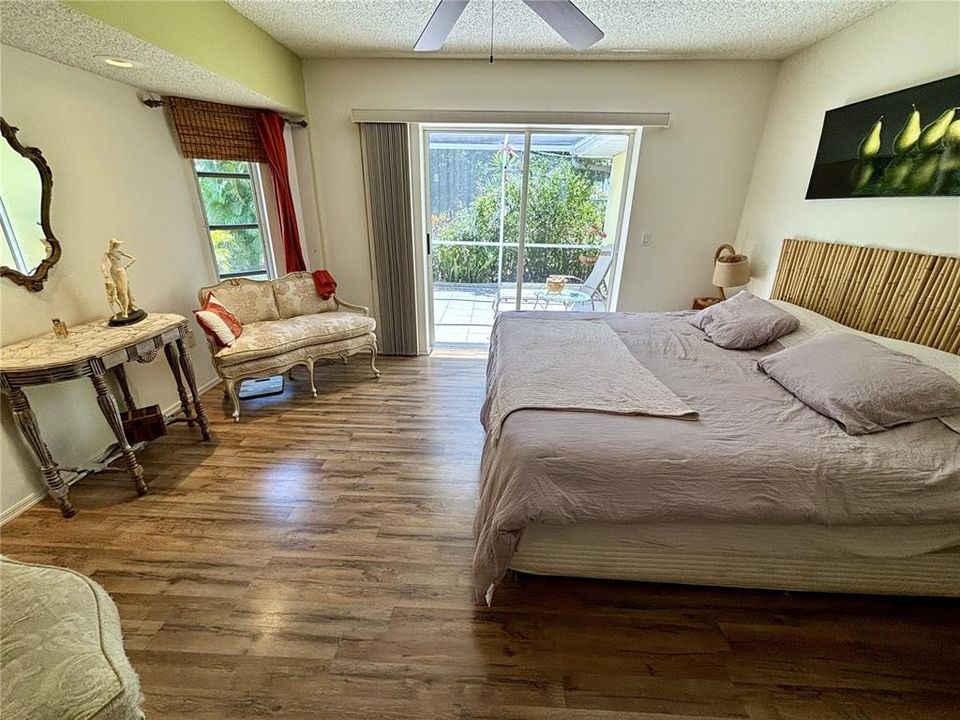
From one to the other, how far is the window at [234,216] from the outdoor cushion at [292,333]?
24.6 inches

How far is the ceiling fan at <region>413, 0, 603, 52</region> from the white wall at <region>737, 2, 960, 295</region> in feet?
5.74

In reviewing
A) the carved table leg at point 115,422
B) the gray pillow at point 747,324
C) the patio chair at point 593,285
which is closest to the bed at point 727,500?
the gray pillow at point 747,324

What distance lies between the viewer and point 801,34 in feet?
8.43

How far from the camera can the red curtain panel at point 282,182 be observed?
317cm

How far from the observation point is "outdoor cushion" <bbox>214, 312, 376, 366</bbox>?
2.68m

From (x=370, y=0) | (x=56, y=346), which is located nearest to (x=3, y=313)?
(x=56, y=346)

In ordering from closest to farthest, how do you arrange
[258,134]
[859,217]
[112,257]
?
1. [112,257]
2. [859,217]
3. [258,134]

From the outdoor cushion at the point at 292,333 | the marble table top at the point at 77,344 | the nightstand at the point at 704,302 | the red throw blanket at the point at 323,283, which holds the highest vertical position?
the red throw blanket at the point at 323,283

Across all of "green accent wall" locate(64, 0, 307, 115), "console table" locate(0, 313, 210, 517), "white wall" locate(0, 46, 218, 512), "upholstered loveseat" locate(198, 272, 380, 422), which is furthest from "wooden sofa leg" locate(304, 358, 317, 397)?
"green accent wall" locate(64, 0, 307, 115)

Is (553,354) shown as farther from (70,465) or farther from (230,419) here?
(70,465)

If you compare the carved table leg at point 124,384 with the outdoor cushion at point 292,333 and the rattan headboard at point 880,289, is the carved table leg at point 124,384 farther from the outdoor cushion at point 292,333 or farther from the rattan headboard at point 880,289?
the rattan headboard at point 880,289

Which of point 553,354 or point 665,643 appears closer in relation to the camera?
point 665,643

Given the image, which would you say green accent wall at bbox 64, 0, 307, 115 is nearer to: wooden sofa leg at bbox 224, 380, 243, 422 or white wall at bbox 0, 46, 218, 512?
white wall at bbox 0, 46, 218, 512

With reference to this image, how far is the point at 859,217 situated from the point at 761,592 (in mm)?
2267
